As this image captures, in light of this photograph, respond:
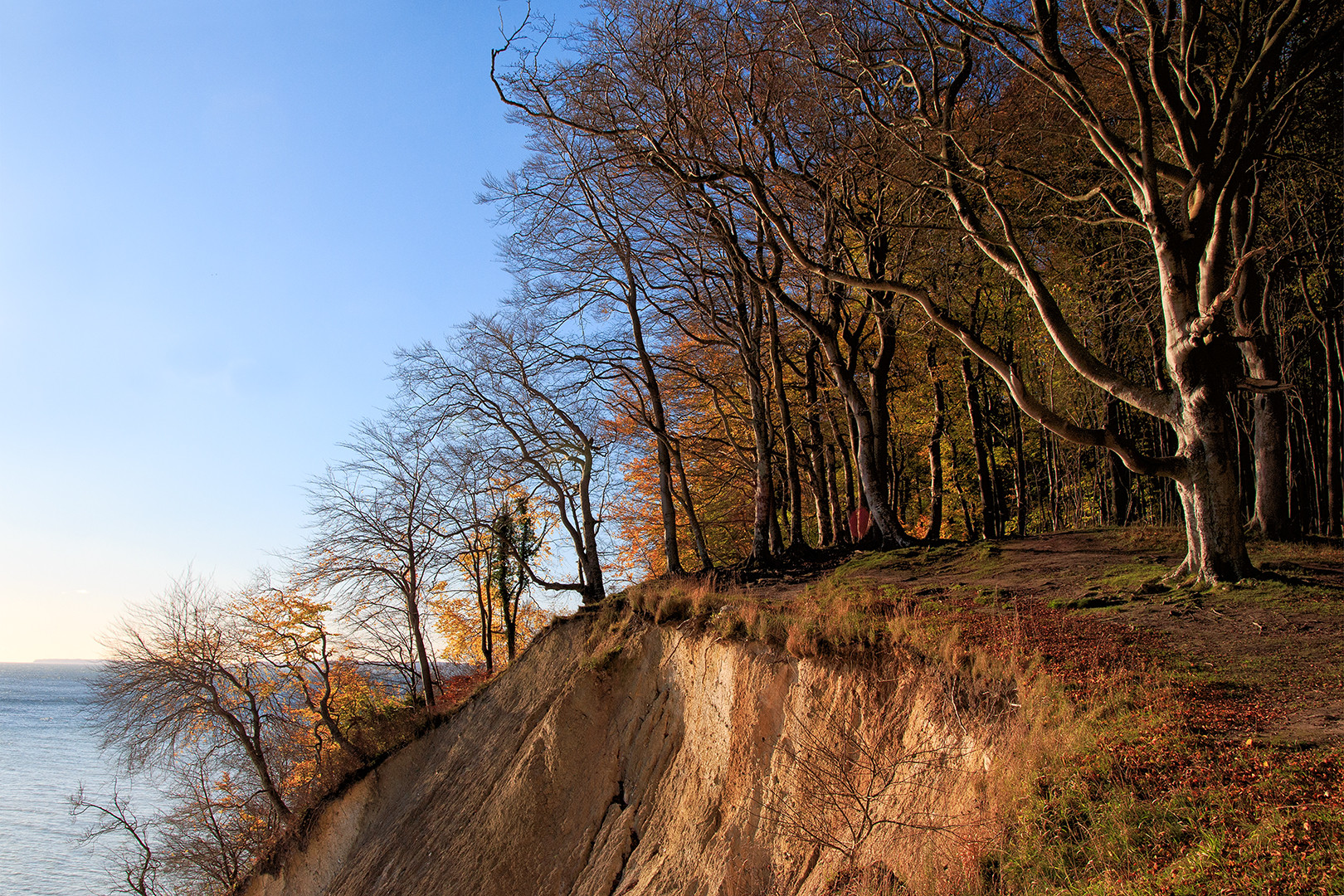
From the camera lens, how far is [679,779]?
38.1 feet

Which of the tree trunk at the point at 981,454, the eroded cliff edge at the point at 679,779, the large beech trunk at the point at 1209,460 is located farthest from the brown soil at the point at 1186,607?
the tree trunk at the point at 981,454

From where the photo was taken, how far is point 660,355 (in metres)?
23.4

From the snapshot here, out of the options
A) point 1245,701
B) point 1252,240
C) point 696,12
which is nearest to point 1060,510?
point 1252,240

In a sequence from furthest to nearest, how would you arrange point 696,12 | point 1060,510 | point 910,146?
point 1060,510 → point 696,12 → point 910,146

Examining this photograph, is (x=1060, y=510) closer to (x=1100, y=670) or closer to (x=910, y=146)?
(x=910, y=146)

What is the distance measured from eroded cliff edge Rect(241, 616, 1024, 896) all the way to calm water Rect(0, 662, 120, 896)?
17479mm

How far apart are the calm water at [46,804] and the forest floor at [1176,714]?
3016cm

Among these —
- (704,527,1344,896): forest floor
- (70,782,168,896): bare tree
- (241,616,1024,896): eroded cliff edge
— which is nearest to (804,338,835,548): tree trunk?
(241,616,1024,896): eroded cliff edge

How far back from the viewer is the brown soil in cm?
677

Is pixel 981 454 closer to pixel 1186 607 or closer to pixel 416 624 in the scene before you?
pixel 1186 607

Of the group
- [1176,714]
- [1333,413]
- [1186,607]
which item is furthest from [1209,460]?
[1333,413]

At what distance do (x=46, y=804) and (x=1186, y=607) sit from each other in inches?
Result: 2696

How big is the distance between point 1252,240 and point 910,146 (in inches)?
363

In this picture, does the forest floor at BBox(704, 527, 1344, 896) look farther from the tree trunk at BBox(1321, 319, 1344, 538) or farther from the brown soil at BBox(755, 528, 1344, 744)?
the tree trunk at BBox(1321, 319, 1344, 538)
